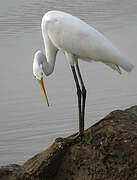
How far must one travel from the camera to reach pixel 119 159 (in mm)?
4965

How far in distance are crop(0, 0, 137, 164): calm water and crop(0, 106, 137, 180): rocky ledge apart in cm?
233

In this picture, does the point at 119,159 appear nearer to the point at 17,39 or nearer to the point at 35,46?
the point at 35,46

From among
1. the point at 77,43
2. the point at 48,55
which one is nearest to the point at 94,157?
the point at 77,43

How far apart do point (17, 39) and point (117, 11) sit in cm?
674

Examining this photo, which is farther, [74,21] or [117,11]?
[117,11]

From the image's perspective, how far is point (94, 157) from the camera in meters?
5.15

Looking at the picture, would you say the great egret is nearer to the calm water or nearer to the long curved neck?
the long curved neck

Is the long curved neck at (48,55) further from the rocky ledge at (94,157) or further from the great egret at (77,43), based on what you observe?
the rocky ledge at (94,157)

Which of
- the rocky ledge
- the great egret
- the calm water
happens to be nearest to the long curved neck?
the great egret

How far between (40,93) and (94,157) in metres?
5.66

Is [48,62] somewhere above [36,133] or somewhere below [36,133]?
above

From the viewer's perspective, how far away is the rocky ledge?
4.92 metres

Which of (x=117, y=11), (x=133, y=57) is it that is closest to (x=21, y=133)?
(x=133, y=57)

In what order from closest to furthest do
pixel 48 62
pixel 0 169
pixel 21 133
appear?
pixel 0 169
pixel 48 62
pixel 21 133
